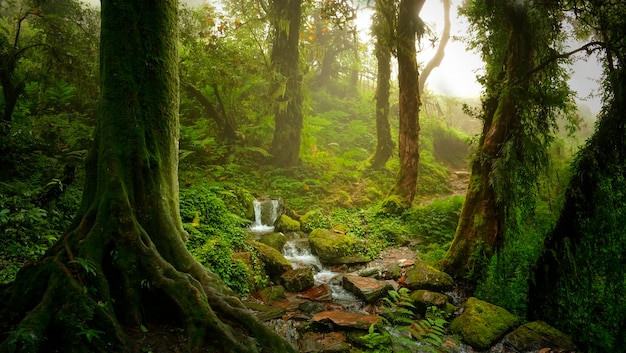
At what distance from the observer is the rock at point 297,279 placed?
22.0ft

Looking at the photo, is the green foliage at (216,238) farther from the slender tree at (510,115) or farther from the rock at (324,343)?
the slender tree at (510,115)

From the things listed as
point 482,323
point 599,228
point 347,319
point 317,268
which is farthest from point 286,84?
point 599,228

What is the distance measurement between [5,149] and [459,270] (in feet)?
32.8

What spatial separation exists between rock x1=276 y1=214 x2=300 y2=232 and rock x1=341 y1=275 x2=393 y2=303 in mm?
3010

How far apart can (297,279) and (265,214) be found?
3701mm

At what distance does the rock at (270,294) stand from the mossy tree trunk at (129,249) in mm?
2151

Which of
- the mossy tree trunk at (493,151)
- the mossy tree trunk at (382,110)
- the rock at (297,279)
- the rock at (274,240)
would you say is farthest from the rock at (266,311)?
the mossy tree trunk at (382,110)

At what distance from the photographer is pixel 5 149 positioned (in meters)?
7.09

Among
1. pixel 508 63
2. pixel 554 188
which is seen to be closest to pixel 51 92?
pixel 508 63

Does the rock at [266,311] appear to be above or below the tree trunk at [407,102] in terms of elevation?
below

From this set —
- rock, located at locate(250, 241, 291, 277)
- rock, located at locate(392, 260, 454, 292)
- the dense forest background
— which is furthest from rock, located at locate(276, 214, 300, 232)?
rock, located at locate(392, 260, 454, 292)

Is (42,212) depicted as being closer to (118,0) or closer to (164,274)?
(164,274)

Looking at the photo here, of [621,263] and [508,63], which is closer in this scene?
[621,263]

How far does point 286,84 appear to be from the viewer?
13.2m
